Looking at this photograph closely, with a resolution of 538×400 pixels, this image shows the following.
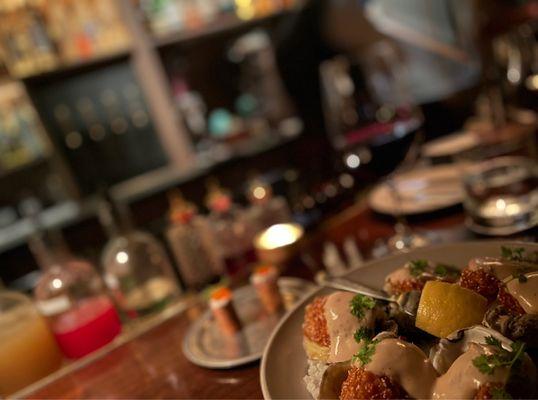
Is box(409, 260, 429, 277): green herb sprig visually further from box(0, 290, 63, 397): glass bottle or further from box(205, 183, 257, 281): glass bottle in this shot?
box(0, 290, 63, 397): glass bottle

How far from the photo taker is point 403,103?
1520 millimetres

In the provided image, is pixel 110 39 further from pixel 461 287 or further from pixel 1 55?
pixel 461 287

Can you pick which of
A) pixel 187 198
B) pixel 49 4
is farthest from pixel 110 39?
pixel 187 198

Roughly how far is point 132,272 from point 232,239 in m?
0.32

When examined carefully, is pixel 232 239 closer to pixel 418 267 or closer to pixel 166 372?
pixel 166 372

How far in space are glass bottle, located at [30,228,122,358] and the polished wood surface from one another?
4.7 inches

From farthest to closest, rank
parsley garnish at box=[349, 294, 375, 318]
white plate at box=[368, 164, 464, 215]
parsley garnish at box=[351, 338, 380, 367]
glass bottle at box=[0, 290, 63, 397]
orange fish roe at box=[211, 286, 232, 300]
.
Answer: white plate at box=[368, 164, 464, 215] → glass bottle at box=[0, 290, 63, 397] → orange fish roe at box=[211, 286, 232, 300] → parsley garnish at box=[349, 294, 375, 318] → parsley garnish at box=[351, 338, 380, 367]

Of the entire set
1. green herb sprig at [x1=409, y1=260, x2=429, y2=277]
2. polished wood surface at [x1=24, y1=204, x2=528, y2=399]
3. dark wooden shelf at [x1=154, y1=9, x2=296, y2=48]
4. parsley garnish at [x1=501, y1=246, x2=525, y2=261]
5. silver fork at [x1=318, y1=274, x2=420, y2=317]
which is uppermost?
dark wooden shelf at [x1=154, y1=9, x2=296, y2=48]

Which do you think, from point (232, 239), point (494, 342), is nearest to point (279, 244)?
point (232, 239)

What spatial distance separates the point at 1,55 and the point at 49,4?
0.52 m

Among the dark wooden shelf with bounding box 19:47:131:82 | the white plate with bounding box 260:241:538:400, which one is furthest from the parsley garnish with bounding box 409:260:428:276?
the dark wooden shelf with bounding box 19:47:131:82

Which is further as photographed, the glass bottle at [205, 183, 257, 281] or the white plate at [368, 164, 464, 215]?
the glass bottle at [205, 183, 257, 281]

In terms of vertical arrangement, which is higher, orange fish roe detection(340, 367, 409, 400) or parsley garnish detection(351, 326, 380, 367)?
parsley garnish detection(351, 326, 380, 367)

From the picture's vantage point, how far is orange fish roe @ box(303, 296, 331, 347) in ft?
2.77
